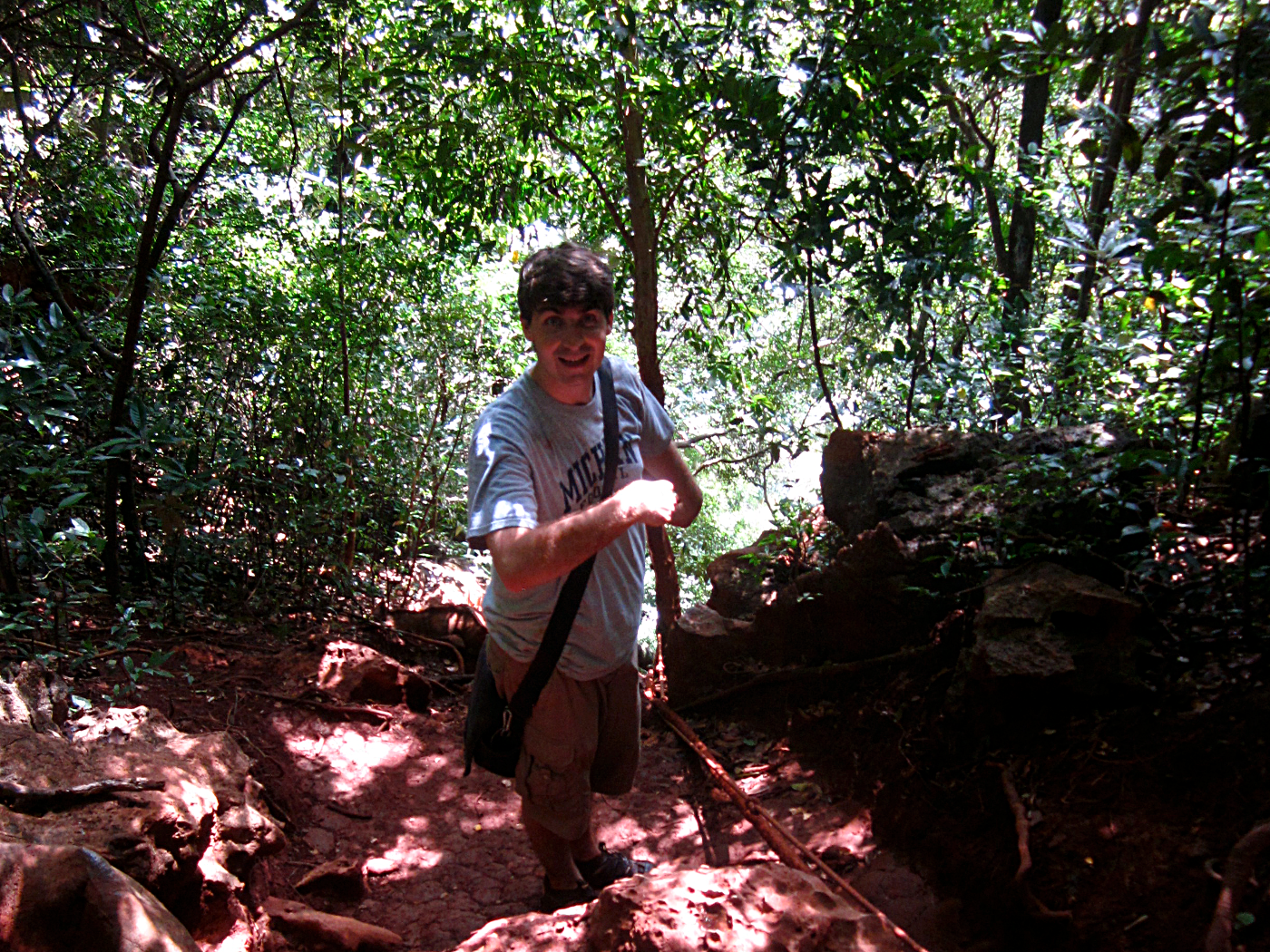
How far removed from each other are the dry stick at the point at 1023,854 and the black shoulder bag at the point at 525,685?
54.3 inches

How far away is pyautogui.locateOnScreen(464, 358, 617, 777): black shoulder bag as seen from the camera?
224 centimetres

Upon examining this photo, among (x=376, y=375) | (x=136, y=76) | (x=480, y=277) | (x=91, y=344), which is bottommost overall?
(x=91, y=344)

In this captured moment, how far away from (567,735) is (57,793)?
1.29 m

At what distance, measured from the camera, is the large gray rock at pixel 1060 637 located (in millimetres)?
Answer: 2580

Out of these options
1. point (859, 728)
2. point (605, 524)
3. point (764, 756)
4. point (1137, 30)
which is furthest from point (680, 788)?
point (1137, 30)

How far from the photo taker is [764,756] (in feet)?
12.7

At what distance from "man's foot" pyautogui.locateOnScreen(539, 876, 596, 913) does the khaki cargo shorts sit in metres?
0.17

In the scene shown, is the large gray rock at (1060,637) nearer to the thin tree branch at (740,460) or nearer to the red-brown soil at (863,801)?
the red-brown soil at (863,801)

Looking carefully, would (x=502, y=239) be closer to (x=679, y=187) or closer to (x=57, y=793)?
(x=679, y=187)

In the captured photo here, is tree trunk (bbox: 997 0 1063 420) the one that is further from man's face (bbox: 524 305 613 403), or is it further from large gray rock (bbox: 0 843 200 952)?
large gray rock (bbox: 0 843 200 952)

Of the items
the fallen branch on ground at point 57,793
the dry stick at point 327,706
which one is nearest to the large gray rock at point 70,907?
the fallen branch on ground at point 57,793

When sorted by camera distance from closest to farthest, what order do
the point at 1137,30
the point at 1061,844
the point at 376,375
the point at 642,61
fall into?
the point at 1137,30, the point at 1061,844, the point at 642,61, the point at 376,375

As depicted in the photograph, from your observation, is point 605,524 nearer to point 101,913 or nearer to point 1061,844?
point 101,913

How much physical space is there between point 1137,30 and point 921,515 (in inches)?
83.5
